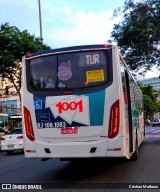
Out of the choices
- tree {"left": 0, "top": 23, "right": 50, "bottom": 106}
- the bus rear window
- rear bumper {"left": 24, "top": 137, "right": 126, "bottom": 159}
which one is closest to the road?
rear bumper {"left": 24, "top": 137, "right": 126, "bottom": 159}

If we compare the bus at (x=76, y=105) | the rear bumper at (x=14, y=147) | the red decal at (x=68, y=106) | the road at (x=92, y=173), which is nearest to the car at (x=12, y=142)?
the rear bumper at (x=14, y=147)

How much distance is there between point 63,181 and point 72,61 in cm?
302

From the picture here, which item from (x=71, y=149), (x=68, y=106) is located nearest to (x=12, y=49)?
(x=68, y=106)

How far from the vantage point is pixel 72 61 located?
983cm

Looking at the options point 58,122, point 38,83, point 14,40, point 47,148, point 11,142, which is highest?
point 14,40

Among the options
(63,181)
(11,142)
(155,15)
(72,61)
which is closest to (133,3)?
(155,15)

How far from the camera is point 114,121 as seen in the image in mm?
9359

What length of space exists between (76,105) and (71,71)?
887 millimetres

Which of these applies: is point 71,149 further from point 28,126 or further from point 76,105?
point 28,126

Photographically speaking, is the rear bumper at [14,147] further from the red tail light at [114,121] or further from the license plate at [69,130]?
the red tail light at [114,121]

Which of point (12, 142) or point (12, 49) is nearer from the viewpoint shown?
point (12, 142)

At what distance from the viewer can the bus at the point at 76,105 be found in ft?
30.7

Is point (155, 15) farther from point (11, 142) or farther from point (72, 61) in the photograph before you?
point (72, 61)

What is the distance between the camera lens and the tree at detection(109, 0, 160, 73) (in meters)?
21.1
